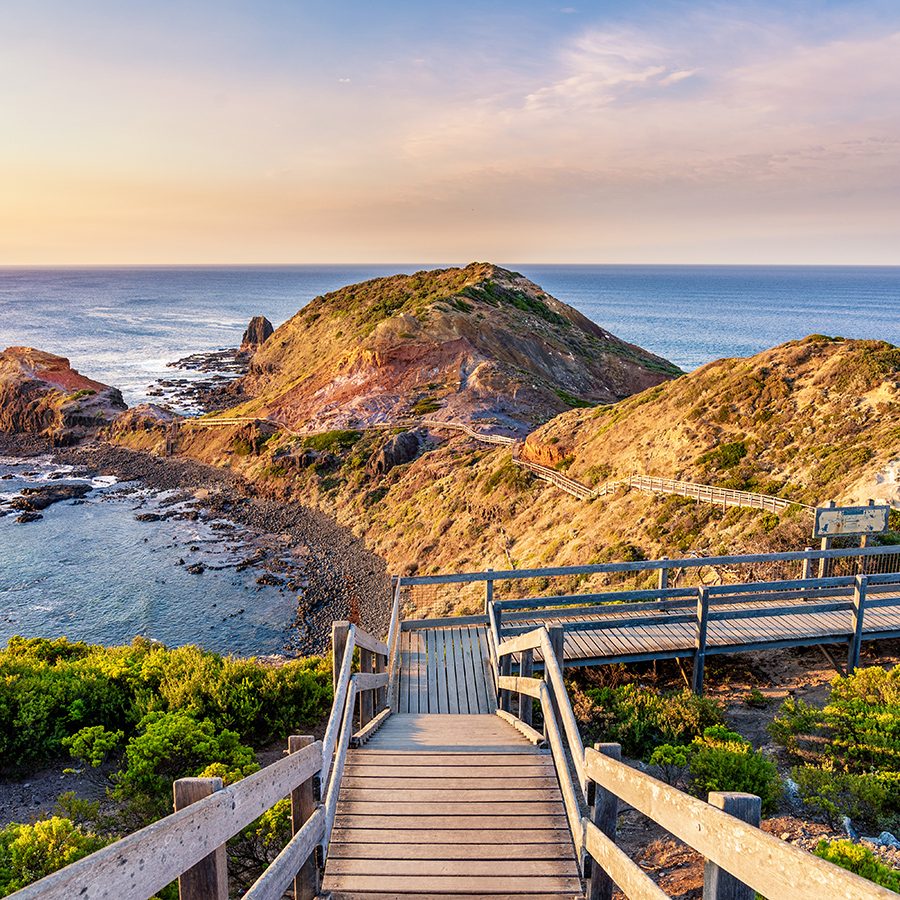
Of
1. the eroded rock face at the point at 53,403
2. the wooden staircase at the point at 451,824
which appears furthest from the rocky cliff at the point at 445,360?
the wooden staircase at the point at 451,824

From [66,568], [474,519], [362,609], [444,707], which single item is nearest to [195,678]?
[444,707]

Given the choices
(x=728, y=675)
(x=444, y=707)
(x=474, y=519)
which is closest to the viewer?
(x=444, y=707)

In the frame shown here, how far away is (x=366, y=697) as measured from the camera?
7.84 metres

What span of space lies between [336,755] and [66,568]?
3514 centimetres

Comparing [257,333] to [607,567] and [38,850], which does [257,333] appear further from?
[38,850]

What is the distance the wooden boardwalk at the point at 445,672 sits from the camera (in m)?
9.20

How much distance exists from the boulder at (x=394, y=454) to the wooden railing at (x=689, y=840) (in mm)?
33814

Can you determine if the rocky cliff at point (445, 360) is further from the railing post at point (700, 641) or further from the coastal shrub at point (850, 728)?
the coastal shrub at point (850, 728)

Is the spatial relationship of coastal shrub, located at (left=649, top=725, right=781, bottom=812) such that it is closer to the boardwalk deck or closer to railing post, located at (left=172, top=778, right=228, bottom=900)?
the boardwalk deck

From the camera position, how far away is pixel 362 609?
29.1 meters

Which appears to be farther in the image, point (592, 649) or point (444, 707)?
point (592, 649)

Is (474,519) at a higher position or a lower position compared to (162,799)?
lower

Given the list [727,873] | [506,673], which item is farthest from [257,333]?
[727,873]

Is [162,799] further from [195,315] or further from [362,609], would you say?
[195,315]
